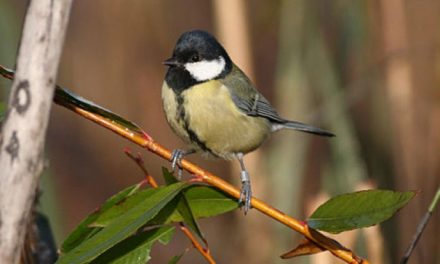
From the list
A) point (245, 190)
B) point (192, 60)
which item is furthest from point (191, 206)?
point (192, 60)

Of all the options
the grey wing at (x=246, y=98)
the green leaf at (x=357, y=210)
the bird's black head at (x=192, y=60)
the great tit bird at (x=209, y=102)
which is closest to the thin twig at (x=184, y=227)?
the green leaf at (x=357, y=210)

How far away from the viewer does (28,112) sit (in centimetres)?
71

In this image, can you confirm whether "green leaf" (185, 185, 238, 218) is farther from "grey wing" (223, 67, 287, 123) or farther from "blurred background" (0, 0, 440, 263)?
"grey wing" (223, 67, 287, 123)

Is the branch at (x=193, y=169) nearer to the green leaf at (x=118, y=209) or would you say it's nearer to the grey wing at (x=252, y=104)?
the green leaf at (x=118, y=209)

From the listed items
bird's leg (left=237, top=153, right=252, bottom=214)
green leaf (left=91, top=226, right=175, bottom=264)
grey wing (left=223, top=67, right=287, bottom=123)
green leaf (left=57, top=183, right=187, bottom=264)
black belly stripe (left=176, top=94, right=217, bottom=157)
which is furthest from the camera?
grey wing (left=223, top=67, right=287, bottom=123)

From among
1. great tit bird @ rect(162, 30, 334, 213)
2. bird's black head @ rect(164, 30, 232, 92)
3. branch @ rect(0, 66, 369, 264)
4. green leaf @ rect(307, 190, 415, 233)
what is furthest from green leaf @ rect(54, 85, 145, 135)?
bird's black head @ rect(164, 30, 232, 92)

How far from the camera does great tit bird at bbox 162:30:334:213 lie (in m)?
1.76

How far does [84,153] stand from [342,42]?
2.09 metres

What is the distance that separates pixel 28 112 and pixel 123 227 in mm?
264

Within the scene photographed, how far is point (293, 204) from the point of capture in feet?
6.87

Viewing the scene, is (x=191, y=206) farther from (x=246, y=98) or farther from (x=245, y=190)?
(x=246, y=98)

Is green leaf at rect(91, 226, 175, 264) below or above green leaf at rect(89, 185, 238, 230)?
below

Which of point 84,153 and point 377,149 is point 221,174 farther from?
point 377,149

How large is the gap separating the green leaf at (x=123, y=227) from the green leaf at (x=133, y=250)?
0.07 meters
